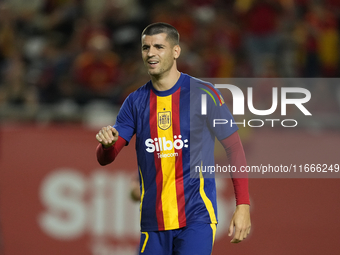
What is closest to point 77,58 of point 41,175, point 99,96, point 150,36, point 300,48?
point 99,96

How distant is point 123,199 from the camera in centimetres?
670

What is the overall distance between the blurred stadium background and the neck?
255cm

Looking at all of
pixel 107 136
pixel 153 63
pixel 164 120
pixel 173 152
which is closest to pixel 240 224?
pixel 173 152

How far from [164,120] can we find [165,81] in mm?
306

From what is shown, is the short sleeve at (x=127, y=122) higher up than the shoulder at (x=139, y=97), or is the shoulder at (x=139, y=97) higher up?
the shoulder at (x=139, y=97)

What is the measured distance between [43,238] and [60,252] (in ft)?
0.97

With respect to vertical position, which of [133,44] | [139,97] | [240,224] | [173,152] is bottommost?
[240,224]

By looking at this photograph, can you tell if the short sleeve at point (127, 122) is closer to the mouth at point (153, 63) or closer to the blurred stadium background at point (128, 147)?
the mouth at point (153, 63)

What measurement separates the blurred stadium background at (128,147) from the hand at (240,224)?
273 centimetres

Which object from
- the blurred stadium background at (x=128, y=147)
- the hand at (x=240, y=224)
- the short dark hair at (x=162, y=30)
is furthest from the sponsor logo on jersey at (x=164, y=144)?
the blurred stadium background at (x=128, y=147)

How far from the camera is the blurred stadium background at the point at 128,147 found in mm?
6344

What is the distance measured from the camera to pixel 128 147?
6.84 m

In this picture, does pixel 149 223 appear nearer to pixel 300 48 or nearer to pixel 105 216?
pixel 105 216

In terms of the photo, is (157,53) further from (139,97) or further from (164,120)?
(164,120)
